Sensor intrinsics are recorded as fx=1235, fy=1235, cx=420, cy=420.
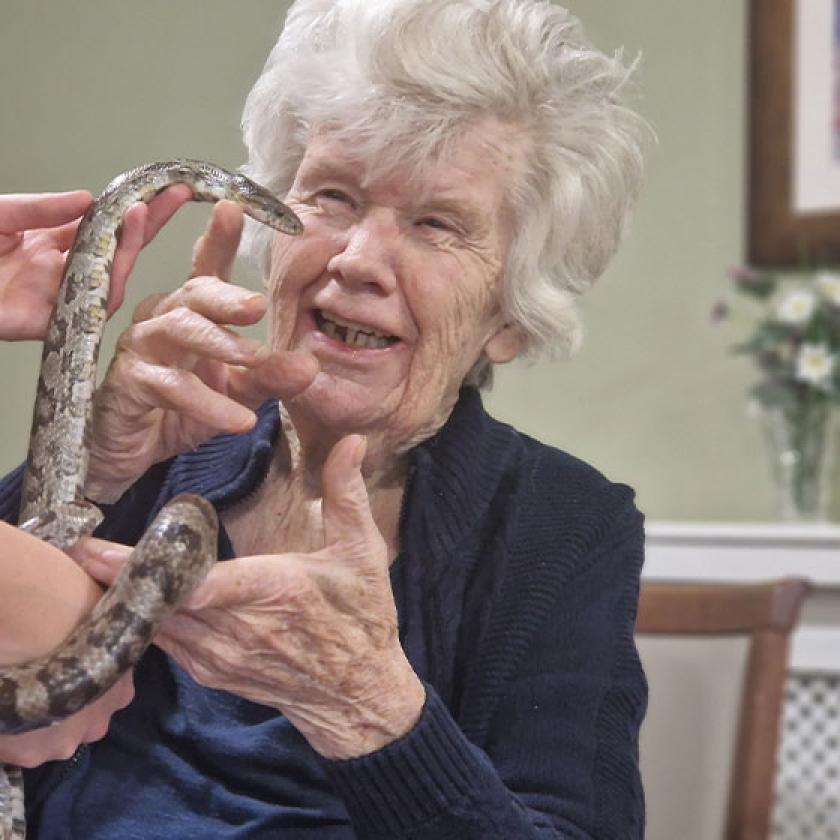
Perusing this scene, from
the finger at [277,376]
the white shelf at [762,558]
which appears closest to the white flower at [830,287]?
the white shelf at [762,558]

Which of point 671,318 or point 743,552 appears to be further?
point 671,318

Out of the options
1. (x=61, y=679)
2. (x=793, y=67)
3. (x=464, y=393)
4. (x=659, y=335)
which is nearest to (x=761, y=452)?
(x=659, y=335)

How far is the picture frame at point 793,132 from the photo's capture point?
2.83 metres

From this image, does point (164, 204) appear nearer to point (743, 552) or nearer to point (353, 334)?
point (353, 334)

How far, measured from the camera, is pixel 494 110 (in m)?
1.29

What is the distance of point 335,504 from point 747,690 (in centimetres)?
103

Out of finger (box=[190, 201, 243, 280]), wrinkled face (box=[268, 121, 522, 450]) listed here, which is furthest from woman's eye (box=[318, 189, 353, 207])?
finger (box=[190, 201, 243, 280])

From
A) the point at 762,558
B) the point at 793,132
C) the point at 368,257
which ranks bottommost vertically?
the point at 762,558

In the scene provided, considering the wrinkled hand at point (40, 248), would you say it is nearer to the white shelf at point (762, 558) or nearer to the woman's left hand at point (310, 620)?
the woman's left hand at point (310, 620)

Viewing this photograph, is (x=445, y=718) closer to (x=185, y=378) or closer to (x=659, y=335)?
(x=185, y=378)

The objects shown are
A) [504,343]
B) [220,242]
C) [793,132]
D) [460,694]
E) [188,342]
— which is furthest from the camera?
[793,132]

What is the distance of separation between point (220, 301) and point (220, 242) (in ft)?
0.51

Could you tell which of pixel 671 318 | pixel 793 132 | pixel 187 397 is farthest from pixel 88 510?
pixel 793 132

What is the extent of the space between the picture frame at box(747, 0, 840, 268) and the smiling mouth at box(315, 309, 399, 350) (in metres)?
1.82
